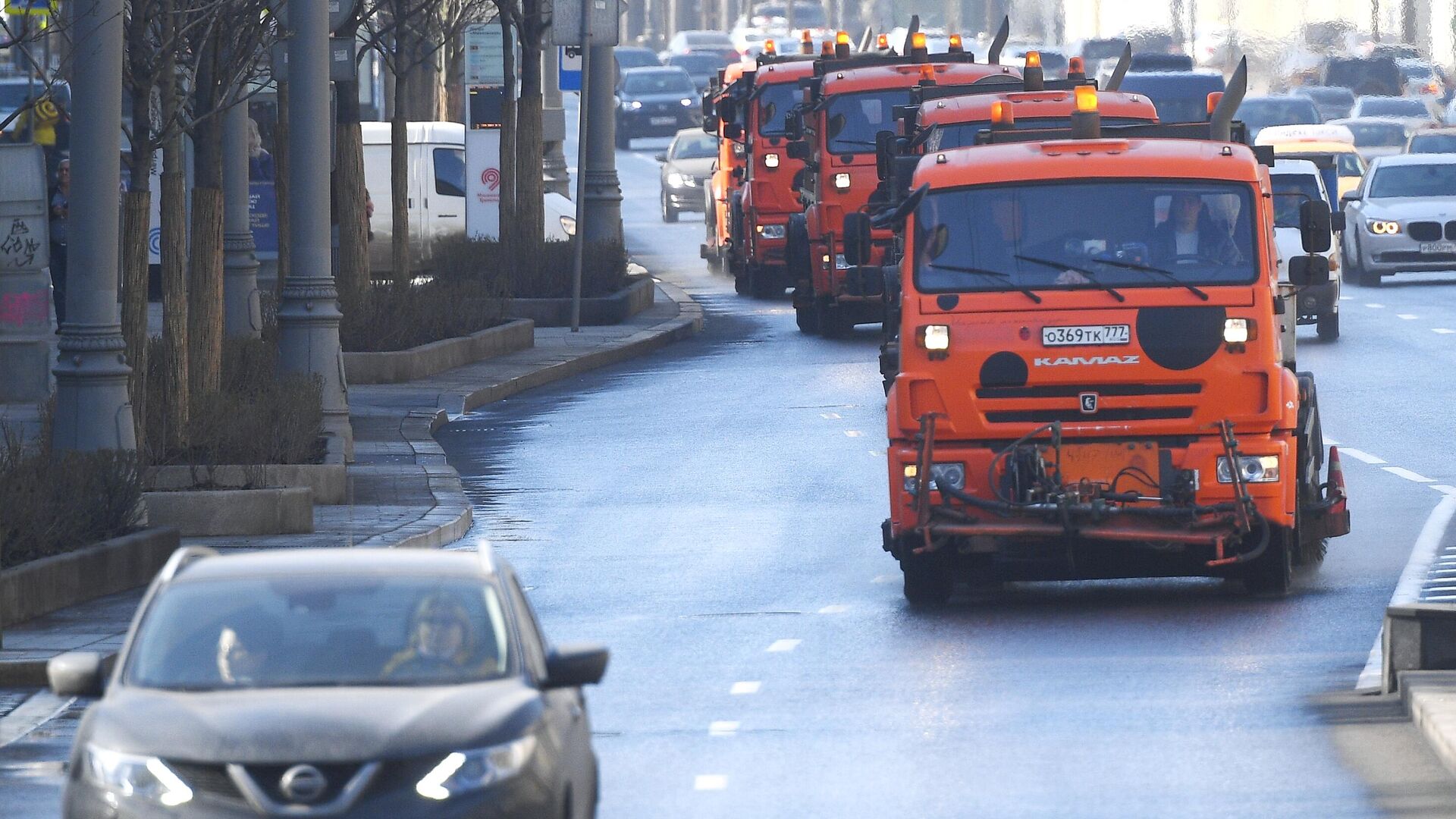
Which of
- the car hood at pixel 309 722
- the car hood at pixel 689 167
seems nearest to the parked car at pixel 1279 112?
the car hood at pixel 689 167

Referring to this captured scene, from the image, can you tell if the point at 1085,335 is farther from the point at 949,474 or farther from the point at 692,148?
the point at 692,148

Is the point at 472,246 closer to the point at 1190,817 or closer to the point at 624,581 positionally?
the point at 624,581

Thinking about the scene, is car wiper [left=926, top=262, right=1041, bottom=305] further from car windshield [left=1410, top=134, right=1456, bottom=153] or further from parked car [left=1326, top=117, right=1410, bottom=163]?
parked car [left=1326, top=117, right=1410, bottom=163]

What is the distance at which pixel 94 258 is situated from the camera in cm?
1559

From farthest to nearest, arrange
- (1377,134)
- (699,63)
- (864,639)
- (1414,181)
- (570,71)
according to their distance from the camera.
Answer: (699,63)
(1377,134)
(570,71)
(1414,181)
(864,639)

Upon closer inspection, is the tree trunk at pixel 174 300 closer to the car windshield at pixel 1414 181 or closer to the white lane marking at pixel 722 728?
the white lane marking at pixel 722 728

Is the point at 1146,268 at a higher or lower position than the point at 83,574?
higher

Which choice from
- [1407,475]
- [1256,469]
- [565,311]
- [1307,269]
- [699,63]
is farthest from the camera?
[699,63]

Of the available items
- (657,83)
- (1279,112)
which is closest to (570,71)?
(1279,112)

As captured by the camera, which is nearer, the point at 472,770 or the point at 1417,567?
the point at 472,770

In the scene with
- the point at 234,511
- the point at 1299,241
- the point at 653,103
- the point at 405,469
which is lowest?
the point at 405,469

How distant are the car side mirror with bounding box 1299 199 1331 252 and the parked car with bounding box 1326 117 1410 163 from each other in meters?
45.4

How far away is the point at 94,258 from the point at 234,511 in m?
1.69

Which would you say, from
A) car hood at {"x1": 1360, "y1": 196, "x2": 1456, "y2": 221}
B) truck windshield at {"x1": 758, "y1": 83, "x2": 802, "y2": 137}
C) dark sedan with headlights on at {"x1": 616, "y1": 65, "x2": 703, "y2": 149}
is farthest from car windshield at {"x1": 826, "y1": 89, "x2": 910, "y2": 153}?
dark sedan with headlights on at {"x1": 616, "y1": 65, "x2": 703, "y2": 149}
